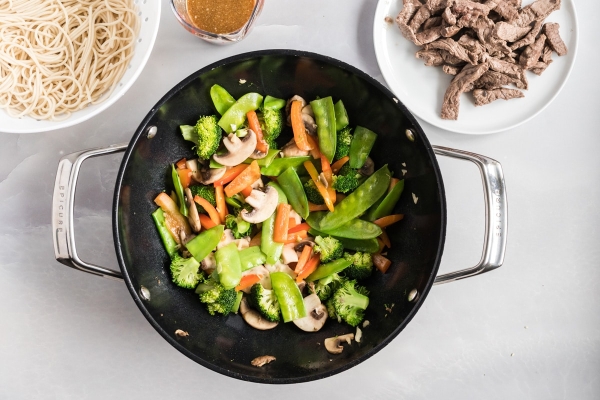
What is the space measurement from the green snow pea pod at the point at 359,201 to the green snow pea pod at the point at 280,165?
233 millimetres

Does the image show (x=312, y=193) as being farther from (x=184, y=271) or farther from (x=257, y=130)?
(x=184, y=271)

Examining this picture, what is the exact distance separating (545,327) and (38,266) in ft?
7.58

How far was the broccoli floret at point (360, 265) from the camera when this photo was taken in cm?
198

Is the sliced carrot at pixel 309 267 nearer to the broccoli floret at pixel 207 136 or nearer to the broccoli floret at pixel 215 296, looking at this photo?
the broccoli floret at pixel 215 296

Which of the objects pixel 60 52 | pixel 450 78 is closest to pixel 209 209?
pixel 60 52

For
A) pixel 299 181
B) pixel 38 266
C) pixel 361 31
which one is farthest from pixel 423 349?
pixel 38 266

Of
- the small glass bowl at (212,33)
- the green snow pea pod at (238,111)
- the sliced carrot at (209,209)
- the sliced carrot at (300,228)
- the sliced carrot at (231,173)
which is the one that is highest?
the small glass bowl at (212,33)

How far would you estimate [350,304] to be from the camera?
1.93 meters

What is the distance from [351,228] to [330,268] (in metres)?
0.18

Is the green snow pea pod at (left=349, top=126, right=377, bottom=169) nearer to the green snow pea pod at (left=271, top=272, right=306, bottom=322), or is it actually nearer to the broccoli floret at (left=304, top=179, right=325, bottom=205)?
the broccoli floret at (left=304, top=179, right=325, bottom=205)

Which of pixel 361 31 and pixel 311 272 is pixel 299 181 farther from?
pixel 361 31

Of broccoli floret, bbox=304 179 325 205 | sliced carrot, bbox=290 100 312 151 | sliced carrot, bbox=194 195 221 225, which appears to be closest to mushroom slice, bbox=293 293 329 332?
broccoli floret, bbox=304 179 325 205

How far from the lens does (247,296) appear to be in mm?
2021

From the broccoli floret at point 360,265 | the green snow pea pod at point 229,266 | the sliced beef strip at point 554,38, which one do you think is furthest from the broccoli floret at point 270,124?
the sliced beef strip at point 554,38
